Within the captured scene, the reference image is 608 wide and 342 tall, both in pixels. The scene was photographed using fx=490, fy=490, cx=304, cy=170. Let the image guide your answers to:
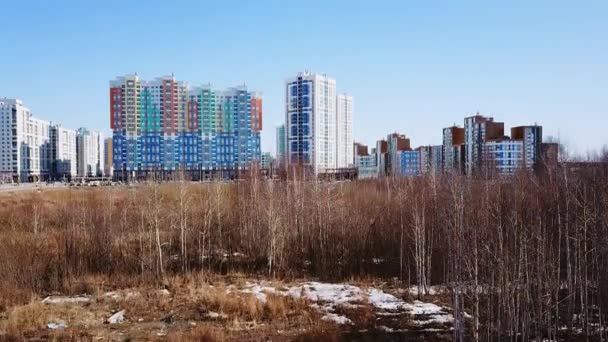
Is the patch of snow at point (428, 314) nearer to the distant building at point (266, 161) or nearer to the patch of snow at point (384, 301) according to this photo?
the patch of snow at point (384, 301)

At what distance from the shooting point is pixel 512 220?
855cm

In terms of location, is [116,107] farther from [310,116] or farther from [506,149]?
[506,149]

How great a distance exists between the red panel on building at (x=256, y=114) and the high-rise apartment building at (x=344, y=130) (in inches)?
486

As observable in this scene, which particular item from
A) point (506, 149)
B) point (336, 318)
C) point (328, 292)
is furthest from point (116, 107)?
point (336, 318)

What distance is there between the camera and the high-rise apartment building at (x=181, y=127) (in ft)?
232

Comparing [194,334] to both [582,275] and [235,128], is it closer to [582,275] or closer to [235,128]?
[582,275]

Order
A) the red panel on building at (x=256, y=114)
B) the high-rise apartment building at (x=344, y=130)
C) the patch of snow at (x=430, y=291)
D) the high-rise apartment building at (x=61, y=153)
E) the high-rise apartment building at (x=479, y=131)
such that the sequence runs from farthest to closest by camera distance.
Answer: the high-rise apartment building at (x=61, y=153), the high-rise apartment building at (x=344, y=130), the red panel on building at (x=256, y=114), the high-rise apartment building at (x=479, y=131), the patch of snow at (x=430, y=291)

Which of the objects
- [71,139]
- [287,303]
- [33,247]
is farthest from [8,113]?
[287,303]

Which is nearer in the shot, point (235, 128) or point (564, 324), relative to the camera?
point (564, 324)

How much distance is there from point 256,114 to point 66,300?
65.3m

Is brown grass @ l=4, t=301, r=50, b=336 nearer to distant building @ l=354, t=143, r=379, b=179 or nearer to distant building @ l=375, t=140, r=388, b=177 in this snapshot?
distant building @ l=375, t=140, r=388, b=177

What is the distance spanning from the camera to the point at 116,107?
70562 millimetres

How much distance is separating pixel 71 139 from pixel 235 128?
44448 mm

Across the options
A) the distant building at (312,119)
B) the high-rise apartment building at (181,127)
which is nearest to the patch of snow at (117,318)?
the distant building at (312,119)
